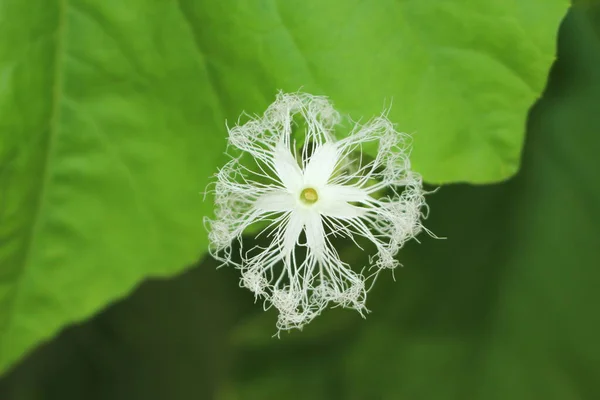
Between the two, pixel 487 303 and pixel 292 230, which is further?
pixel 487 303

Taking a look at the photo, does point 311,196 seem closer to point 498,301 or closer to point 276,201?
point 276,201

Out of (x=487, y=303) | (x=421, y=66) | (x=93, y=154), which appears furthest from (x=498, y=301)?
(x=93, y=154)

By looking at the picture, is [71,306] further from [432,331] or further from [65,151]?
[432,331]

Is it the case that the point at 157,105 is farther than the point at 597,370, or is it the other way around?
the point at 597,370

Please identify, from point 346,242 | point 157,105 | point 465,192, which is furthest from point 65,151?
point 465,192

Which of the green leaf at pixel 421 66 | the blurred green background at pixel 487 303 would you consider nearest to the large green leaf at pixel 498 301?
the blurred green background at pixel 487 303

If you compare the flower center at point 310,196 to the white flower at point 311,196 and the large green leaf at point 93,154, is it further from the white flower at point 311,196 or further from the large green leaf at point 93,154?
the large green leaf at point 93,154
